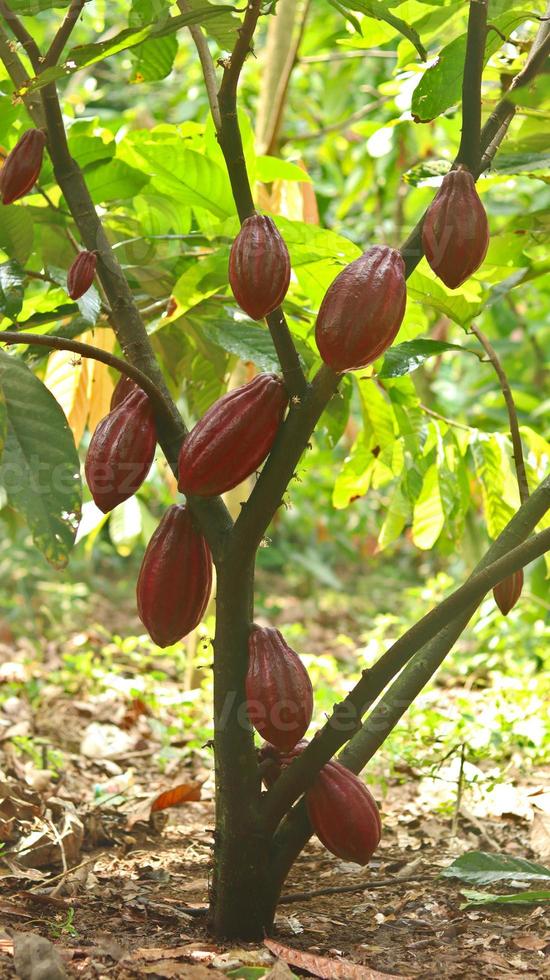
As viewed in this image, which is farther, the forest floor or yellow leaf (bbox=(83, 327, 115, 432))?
yellow leaf (bbox=(83, 327, 115, 432))

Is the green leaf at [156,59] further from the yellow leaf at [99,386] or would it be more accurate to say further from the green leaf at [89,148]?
the yellow leaf at [99,386]

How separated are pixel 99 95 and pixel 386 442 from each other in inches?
122

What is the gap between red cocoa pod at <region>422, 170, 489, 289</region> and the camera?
867 millimetres

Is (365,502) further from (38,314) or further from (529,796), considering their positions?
(38,314)

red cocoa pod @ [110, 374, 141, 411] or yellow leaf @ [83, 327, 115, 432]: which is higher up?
red cocoa pod @ [110, 374, 141, 411]

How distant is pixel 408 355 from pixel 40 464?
1.38 feet

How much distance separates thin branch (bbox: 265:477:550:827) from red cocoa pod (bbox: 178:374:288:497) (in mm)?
202

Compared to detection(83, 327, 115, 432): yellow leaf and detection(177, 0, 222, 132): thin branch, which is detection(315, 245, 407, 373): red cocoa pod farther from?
detection(83, 327, 115, 432): yellow leaf

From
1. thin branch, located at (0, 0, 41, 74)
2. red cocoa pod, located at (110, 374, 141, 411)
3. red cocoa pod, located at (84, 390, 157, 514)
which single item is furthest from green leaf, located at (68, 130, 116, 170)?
red cocoa pod, located at (84, 390, 157, 514)

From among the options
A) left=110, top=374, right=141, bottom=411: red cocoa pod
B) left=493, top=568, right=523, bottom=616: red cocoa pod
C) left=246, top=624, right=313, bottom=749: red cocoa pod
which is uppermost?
left=110, top=374, right=141, bottom=411: red cocoa pod

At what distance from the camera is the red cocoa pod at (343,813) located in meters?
0.96

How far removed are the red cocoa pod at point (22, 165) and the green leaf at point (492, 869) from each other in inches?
31.5

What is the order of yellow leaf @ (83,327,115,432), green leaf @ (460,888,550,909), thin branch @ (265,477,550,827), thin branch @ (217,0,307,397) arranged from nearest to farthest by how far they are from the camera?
thin branch @ (217,0,307,397) < thin branch @ (265,477,550,827) < green leaf @ (460,888,550,909) < yellow leaf @ (83,327,115,432)

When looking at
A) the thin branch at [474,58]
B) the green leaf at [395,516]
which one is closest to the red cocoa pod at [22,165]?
the thin branch at [474,58]
